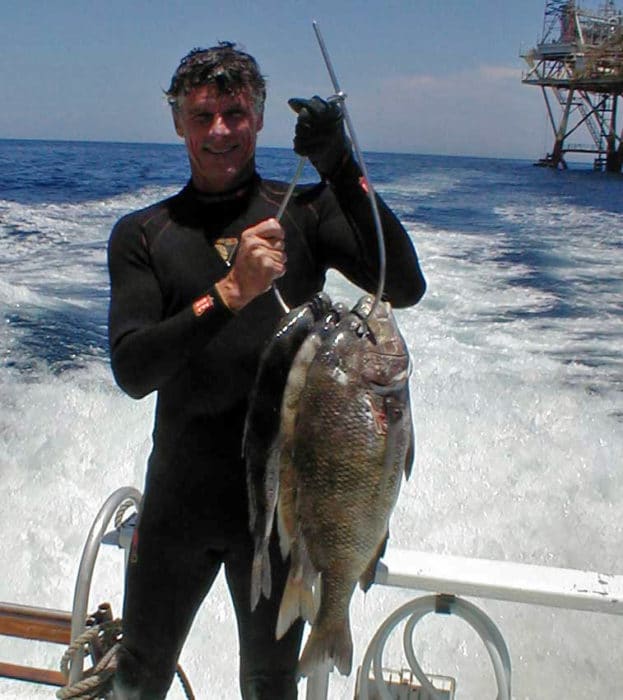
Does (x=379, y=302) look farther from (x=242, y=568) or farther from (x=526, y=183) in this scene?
(x=526, y=183)

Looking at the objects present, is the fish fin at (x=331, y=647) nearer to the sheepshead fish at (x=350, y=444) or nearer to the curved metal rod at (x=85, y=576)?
the sheepshead fish at (x=350, y=444)

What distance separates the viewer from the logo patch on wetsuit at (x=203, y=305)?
1554 mm

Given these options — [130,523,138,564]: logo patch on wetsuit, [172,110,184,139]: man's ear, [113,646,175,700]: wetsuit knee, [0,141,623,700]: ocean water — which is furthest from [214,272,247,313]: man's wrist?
[0,141,623,700]: ocean water

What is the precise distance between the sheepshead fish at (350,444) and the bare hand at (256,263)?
0.16 meters

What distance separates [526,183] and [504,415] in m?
20.6

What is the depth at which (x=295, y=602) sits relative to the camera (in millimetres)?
1632

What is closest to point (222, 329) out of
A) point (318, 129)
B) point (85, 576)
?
point (318, 129)

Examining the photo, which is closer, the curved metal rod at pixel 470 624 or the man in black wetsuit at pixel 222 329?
the man in black wetsuit at pixel 222 329

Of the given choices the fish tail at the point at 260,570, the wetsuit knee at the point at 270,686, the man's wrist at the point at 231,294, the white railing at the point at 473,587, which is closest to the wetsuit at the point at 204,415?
the wetsuit knee at the point at 270,686

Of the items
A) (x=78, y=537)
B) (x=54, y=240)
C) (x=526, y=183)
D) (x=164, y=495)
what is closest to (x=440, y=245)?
(x=54, y=240)

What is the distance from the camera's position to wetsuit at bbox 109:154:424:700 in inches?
75.6

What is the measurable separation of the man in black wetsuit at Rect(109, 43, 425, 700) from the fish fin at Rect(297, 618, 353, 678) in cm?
32

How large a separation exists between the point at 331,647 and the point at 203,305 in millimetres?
733

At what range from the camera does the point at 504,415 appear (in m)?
5.90
